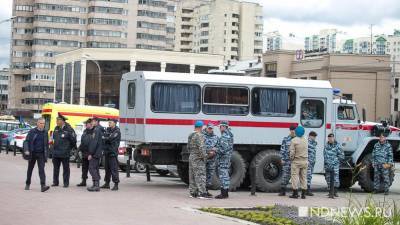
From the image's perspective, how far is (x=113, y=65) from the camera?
310 feet

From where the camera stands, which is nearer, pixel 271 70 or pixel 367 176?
pixel 367 176

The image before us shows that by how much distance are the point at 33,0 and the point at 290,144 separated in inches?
4775

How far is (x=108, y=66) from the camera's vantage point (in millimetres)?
94938

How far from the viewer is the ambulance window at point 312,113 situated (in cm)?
1923

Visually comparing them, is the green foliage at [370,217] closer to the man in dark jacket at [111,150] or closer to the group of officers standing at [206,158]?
the group of officers standing at [206,158]

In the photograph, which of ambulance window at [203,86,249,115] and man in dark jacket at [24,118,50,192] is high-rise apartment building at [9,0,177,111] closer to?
ambulance window at [203,86,249,115]

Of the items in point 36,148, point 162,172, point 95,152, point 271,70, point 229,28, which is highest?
point 229,28

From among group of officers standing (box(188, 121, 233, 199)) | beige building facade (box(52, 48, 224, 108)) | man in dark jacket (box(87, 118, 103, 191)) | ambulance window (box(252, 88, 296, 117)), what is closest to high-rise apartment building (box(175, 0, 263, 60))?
beige building facade (box(52, 48, 224, 108))

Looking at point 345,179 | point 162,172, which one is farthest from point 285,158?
point 162,172

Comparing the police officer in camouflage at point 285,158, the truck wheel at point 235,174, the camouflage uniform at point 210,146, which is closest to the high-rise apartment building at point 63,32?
the truck wheel at point 235,174

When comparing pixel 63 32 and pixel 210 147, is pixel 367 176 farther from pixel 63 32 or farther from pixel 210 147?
→ pixel 63 32

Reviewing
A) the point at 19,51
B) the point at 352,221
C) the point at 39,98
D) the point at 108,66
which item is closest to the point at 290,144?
the point at 352,221

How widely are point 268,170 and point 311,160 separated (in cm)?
134

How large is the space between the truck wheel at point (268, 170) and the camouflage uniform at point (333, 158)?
4.39 ft
